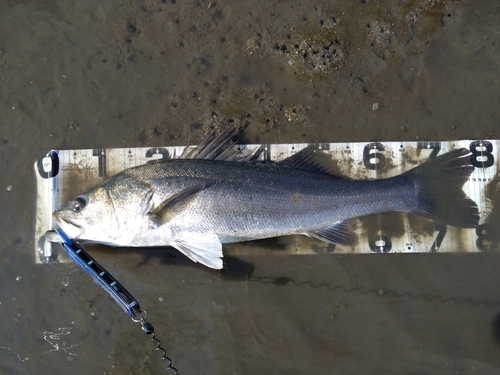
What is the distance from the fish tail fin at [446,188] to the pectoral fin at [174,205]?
2.16 m

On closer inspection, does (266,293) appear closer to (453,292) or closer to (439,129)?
(453,292)

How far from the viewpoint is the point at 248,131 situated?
12.5 feet

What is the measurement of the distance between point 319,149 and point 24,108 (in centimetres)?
341

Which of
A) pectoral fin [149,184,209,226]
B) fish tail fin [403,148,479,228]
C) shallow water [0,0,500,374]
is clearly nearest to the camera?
pectoral fin [149,184,209,226]

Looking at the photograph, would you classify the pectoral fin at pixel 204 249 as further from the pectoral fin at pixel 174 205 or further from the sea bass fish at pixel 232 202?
the pectoral fin at pixel 174 205

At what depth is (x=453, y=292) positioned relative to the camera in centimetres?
363

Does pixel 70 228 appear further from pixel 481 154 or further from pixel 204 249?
pixel 481 154

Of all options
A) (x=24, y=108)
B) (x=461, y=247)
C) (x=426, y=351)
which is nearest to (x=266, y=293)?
(x=426, y=351)

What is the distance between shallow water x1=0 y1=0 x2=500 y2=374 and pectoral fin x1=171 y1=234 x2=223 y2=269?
48 centimetres

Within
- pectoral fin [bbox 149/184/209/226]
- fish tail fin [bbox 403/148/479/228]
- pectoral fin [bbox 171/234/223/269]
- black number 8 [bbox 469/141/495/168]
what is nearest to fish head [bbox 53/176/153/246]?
pectoral fin [bbox 149/184/209/226]

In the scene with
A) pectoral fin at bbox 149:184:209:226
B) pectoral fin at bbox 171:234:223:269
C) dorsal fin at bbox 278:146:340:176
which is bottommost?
pectoral fin at bbox 171:234:223:269

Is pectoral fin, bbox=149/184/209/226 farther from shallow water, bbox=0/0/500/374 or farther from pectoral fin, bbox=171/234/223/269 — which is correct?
shallow water, bbox=0/0/500/374

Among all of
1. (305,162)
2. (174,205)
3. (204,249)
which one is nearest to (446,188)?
(305,162)

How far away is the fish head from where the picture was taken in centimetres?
321
